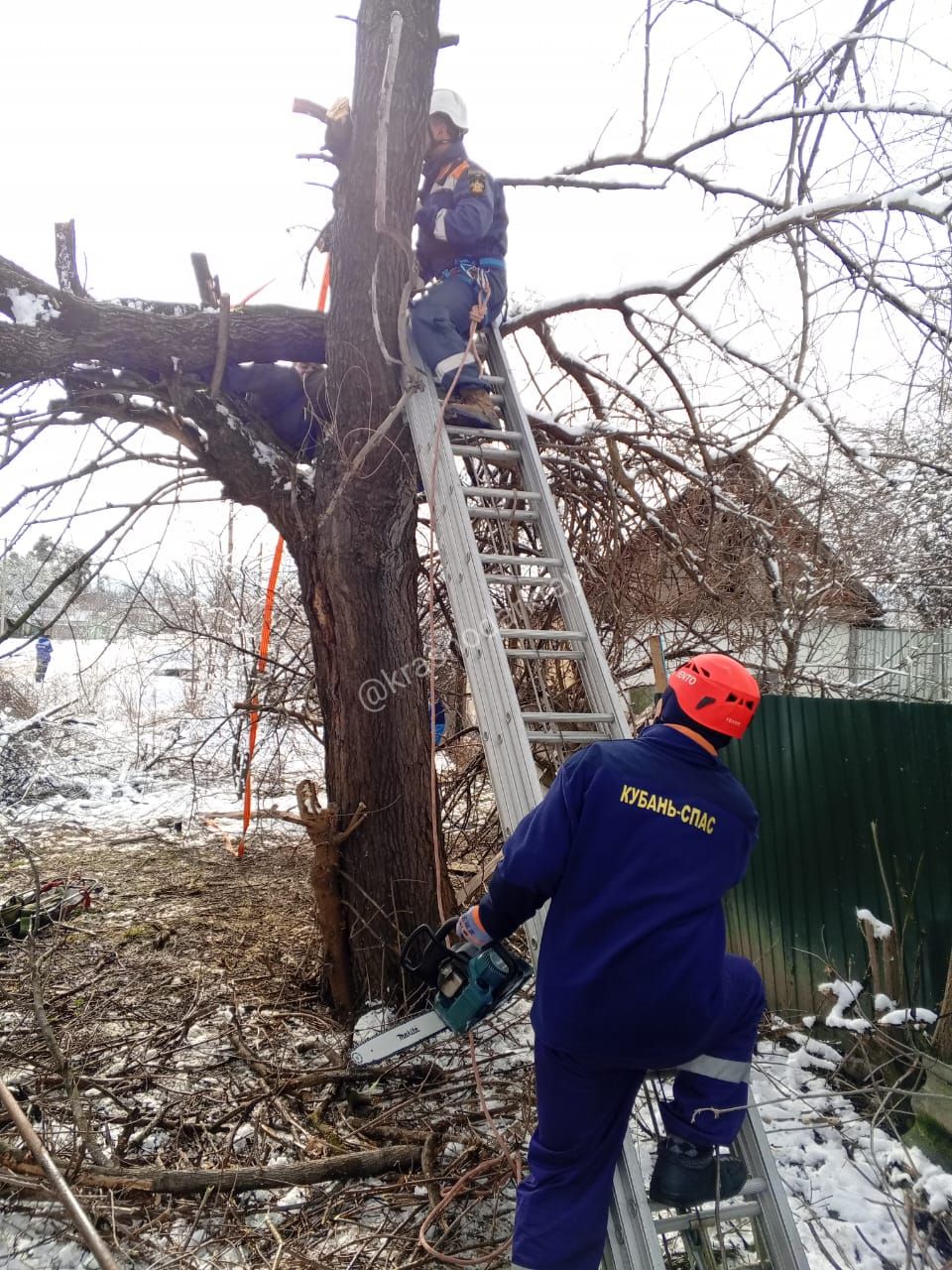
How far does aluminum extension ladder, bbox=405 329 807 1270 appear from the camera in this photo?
2.11 meters

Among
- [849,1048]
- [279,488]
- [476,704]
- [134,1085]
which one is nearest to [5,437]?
[279,488]

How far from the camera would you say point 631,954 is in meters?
1.96

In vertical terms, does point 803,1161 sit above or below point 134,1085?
below

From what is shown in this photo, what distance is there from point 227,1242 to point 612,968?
1622 mm

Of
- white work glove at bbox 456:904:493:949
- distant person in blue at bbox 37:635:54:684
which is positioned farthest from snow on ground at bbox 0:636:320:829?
white work glove at bbox 456:904:493:949

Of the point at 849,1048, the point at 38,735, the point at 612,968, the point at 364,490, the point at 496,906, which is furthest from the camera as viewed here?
the point at 38,735

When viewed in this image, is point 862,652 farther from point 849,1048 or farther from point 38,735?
point 38,735

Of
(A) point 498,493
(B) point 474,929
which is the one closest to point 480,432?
(A) point 498,493

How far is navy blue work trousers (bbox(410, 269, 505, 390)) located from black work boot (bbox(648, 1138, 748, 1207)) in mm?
3025

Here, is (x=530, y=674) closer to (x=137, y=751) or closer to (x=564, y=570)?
(x=564, y=570)

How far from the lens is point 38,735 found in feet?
36.1

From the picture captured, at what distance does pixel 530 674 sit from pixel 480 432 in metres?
1.44

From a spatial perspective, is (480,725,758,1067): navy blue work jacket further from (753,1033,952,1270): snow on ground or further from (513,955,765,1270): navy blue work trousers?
(753,1033,952,1270): snow on ground

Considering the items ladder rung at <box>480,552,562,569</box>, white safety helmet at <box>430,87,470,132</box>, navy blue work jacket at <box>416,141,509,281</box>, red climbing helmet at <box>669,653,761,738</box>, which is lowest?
red climbing helmet at <box>669,653,761,738</box>
